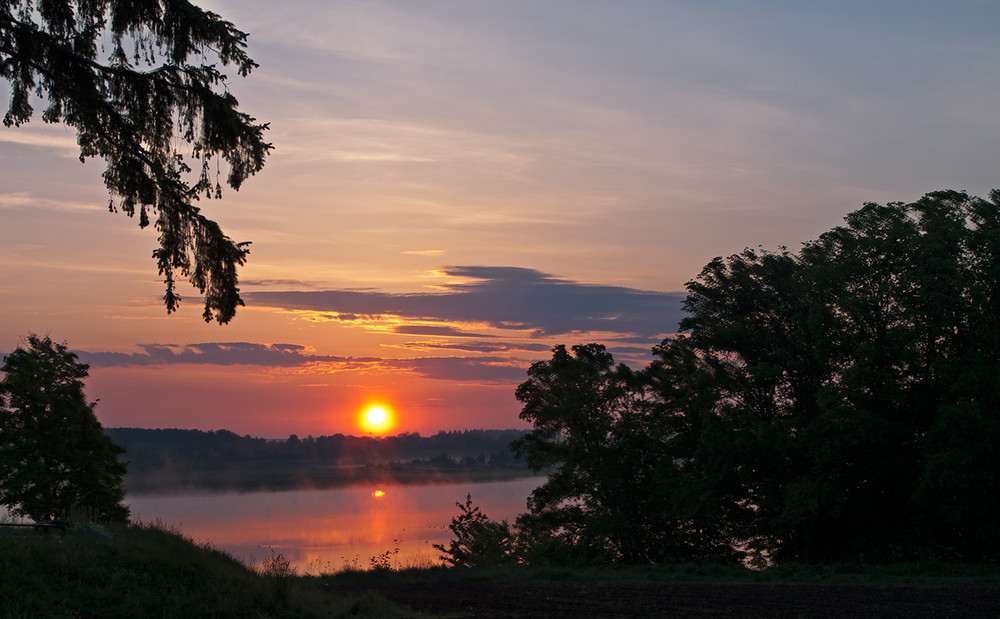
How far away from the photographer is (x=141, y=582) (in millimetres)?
11711

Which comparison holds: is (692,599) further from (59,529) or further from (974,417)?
(974,417)

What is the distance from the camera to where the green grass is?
1048cm

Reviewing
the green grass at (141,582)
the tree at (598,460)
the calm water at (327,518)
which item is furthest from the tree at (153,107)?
the tree at (598,460)

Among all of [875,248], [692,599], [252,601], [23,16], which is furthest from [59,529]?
[875,248]

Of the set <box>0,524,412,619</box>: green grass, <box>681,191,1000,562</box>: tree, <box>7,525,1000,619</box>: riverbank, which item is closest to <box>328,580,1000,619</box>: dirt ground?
<box>7,525,1000,619</box>: riverbank

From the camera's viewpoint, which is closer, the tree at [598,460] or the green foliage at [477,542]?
the green foliage at [477,542]

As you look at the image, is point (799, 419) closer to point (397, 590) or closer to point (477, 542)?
point (477, 542)

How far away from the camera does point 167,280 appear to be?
12422 millimetres

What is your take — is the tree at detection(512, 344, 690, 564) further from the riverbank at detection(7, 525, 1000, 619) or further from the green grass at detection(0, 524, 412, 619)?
the green grass at detection(0, 524, 412, 619)

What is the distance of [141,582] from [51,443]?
26.4 meters

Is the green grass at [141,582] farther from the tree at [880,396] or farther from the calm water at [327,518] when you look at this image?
the tree at [880,396]

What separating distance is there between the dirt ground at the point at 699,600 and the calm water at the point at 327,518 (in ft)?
31.1

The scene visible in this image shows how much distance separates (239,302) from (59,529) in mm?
4737

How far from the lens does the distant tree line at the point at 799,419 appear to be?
2575cm
